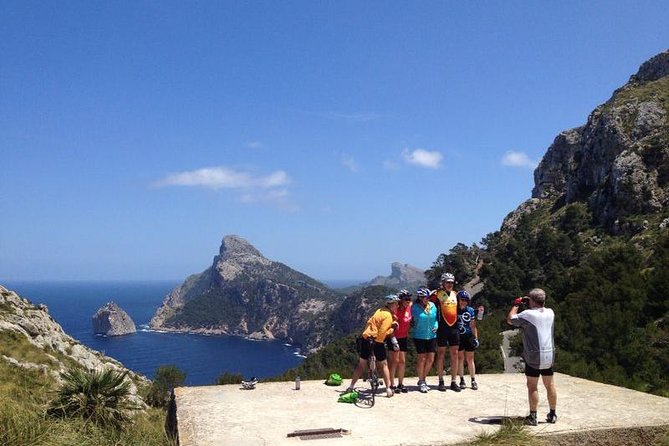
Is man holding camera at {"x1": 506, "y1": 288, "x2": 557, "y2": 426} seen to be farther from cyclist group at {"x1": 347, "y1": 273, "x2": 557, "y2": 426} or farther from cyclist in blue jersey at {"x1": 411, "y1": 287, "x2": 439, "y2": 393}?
cyclist in blue jersey at {"x1": 411, "y1": 287, "x2": 439, "y2": 393}

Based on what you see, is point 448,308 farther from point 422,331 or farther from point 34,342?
point 34,342

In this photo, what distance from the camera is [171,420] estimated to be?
7.88m

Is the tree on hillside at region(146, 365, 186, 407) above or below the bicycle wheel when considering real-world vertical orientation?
below

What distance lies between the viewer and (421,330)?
902 cm

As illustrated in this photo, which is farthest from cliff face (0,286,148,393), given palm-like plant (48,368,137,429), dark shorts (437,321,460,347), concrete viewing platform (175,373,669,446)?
dark shorts (437,321,460,347)

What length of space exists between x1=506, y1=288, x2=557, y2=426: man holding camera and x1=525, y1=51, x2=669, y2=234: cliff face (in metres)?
58.8

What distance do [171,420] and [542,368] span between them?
217 inches

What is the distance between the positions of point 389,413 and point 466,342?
7.76 feet

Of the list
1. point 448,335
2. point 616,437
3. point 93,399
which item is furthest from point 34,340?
point 616,437

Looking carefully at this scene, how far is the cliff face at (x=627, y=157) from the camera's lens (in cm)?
5906

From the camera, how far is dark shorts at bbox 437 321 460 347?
9.12 meters

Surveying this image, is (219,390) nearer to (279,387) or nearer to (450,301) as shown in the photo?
(279,387)

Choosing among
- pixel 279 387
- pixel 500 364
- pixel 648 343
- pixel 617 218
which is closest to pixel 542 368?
pixel 279 387

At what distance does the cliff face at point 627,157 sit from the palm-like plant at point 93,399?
6192 centimetres
